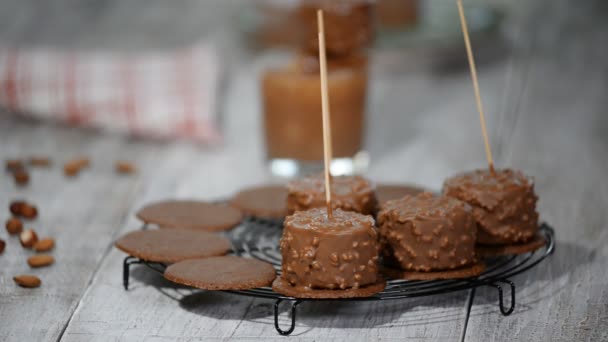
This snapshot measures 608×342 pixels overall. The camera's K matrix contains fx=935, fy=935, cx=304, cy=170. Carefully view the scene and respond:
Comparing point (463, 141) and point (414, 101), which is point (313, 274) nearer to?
point (463, 141)

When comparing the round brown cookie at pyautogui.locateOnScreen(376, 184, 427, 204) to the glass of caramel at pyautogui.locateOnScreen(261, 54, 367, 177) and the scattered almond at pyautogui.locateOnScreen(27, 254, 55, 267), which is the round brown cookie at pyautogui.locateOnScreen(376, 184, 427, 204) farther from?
the scattered almond at pyautogui.locateOnScreen(27, 254, 55, 267)

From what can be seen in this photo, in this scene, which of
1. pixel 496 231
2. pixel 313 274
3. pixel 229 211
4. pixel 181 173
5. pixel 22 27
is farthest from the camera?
pixel 22 27

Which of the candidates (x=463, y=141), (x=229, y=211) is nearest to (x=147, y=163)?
(x=229, y=211)

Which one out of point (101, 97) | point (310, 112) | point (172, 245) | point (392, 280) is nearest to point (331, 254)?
point (392, 280)

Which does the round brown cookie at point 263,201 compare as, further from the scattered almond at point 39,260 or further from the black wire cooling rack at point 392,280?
the scattered almond at point 39,260

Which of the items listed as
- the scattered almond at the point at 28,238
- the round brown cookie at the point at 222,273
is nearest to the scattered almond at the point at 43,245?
the scattered almond at the point at 28,238

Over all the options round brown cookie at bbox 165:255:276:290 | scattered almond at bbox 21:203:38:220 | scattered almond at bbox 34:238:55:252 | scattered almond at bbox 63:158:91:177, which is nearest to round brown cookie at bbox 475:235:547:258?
round brown cookie at bbox 165:255:276:290
